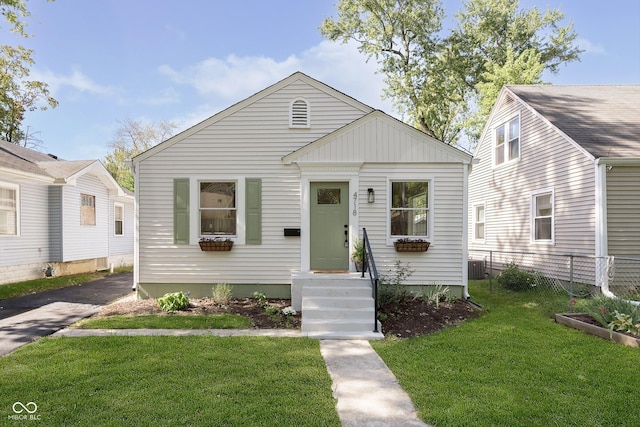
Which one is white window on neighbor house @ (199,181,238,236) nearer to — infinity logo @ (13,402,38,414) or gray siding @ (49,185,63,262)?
infinity logo @ (13,402,38,414)

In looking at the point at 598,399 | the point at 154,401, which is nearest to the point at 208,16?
the point at 154,401

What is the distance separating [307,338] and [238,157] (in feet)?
14.5

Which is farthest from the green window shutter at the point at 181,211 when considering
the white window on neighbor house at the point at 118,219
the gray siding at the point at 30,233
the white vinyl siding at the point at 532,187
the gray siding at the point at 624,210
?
the gray siding at the point at 624,210

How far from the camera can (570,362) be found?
13.4 ft

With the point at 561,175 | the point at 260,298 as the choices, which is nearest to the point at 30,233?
the point at 260,298

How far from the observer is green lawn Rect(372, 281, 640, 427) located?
291cm

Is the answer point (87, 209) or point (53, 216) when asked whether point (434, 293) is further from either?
point (87, 209)

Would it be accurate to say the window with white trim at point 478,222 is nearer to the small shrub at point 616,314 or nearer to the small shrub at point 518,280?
the small shrub at point 518,280

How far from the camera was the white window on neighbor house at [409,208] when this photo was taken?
746 cm

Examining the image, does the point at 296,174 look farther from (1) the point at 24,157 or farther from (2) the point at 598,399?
(1) the point at 24,157

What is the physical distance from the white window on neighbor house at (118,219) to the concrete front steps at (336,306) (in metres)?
11.5

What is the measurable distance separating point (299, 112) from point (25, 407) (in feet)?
21.8

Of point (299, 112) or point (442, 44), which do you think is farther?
point (442, 44)

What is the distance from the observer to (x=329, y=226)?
7.45 meters
